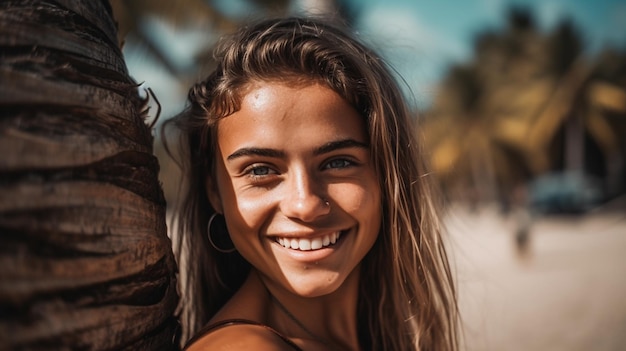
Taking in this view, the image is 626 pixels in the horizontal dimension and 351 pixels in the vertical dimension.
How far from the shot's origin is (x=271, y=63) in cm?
166

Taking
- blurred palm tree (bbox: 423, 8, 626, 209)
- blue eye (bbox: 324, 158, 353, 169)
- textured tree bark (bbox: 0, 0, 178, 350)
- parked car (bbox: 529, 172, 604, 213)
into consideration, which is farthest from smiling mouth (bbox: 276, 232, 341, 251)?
blurred palm tree (bbox: 423, 8, 626, 209)

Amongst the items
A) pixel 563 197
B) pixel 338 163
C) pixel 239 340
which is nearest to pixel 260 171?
pixel 338 163

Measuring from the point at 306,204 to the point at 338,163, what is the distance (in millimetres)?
215

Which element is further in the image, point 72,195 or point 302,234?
point 302,234

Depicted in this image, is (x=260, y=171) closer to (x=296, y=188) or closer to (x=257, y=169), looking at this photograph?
(x=257, y=169)

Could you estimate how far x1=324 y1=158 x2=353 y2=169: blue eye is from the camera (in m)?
1.60

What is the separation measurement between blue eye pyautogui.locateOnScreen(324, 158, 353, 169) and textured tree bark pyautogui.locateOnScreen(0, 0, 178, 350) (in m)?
0.56

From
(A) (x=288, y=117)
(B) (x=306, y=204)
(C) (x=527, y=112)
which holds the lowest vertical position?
(B) (x=306, y=204)

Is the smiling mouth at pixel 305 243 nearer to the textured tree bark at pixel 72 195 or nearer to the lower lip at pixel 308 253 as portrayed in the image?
the lower lip at pixel 308 253

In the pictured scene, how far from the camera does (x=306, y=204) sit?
147 centimetres

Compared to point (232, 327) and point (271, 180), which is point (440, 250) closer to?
point (271, 180)

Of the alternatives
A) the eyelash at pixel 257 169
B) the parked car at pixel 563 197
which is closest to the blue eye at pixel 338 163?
the eyelash at pixel 257 169

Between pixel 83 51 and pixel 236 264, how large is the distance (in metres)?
1.07

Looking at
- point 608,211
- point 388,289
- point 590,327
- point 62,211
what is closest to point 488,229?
point 608,211
